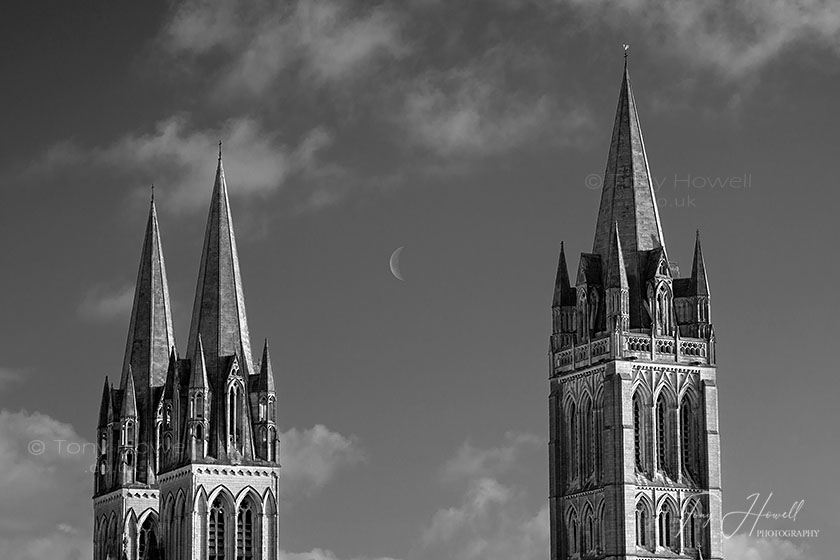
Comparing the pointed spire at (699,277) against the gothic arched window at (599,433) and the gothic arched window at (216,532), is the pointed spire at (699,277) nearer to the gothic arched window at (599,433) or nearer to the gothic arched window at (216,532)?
the gothic arched window at (599,433)

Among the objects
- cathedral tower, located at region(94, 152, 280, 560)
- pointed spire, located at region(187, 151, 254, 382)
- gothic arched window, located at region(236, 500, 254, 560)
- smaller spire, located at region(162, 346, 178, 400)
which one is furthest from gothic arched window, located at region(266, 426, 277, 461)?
smaller spire, located at region(162, 346, 178, 400)

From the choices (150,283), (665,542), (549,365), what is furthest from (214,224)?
(665,542)

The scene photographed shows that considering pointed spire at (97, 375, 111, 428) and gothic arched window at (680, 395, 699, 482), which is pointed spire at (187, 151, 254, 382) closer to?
pointed spire at (97, 375, 111, 428)

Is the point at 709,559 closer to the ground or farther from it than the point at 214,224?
closer to the ground

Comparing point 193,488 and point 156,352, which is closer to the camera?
point 193,488

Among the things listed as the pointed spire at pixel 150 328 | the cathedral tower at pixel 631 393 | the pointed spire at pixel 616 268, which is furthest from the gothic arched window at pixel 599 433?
the pointed spire at pixel 150 328

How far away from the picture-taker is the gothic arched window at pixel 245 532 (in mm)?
136500

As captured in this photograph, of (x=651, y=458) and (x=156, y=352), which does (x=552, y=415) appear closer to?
(x=651, y=458)

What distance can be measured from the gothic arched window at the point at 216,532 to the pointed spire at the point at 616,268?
24859 mm

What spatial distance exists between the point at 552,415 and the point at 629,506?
8668 millimetres

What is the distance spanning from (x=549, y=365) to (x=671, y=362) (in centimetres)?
737

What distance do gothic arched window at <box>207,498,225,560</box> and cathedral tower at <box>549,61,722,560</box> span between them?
61.1 feet

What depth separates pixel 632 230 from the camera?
142 metres

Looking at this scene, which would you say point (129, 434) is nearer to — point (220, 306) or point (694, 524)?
point (220, 306)
